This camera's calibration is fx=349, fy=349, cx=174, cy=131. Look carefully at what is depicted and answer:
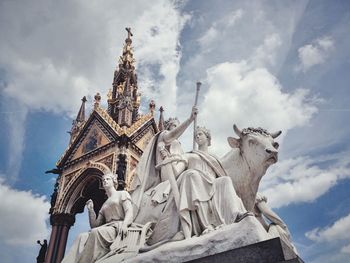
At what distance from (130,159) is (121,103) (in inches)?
158

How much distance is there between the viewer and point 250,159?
2.51 metres

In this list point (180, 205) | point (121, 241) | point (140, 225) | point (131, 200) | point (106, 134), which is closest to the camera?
point (180, 205)

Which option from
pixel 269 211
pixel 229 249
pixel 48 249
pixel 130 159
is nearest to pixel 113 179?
pixel 269 211

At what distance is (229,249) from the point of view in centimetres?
172

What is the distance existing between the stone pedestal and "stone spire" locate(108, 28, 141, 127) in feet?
54.7

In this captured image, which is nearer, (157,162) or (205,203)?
(205,203)

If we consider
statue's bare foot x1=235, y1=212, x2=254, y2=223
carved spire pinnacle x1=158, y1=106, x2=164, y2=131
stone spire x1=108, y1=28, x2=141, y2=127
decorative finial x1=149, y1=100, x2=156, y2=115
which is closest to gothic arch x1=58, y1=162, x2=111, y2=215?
stone spire x1=108, y1=28, x2=141, y2=127

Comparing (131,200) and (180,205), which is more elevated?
(131,200)

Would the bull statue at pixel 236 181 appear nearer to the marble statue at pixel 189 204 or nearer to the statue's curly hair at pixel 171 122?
the marble statue at pixel 189 204

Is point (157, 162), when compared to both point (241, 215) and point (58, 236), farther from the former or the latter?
point (58, 236)

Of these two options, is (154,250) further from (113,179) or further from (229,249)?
(113,179)

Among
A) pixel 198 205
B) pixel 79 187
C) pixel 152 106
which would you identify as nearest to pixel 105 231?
pixel 198 205

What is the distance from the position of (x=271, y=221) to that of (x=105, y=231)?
47.7 inches

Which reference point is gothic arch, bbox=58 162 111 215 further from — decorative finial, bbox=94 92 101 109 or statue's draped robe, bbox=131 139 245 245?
statue's draped robe, bbox=131 139 245 245
